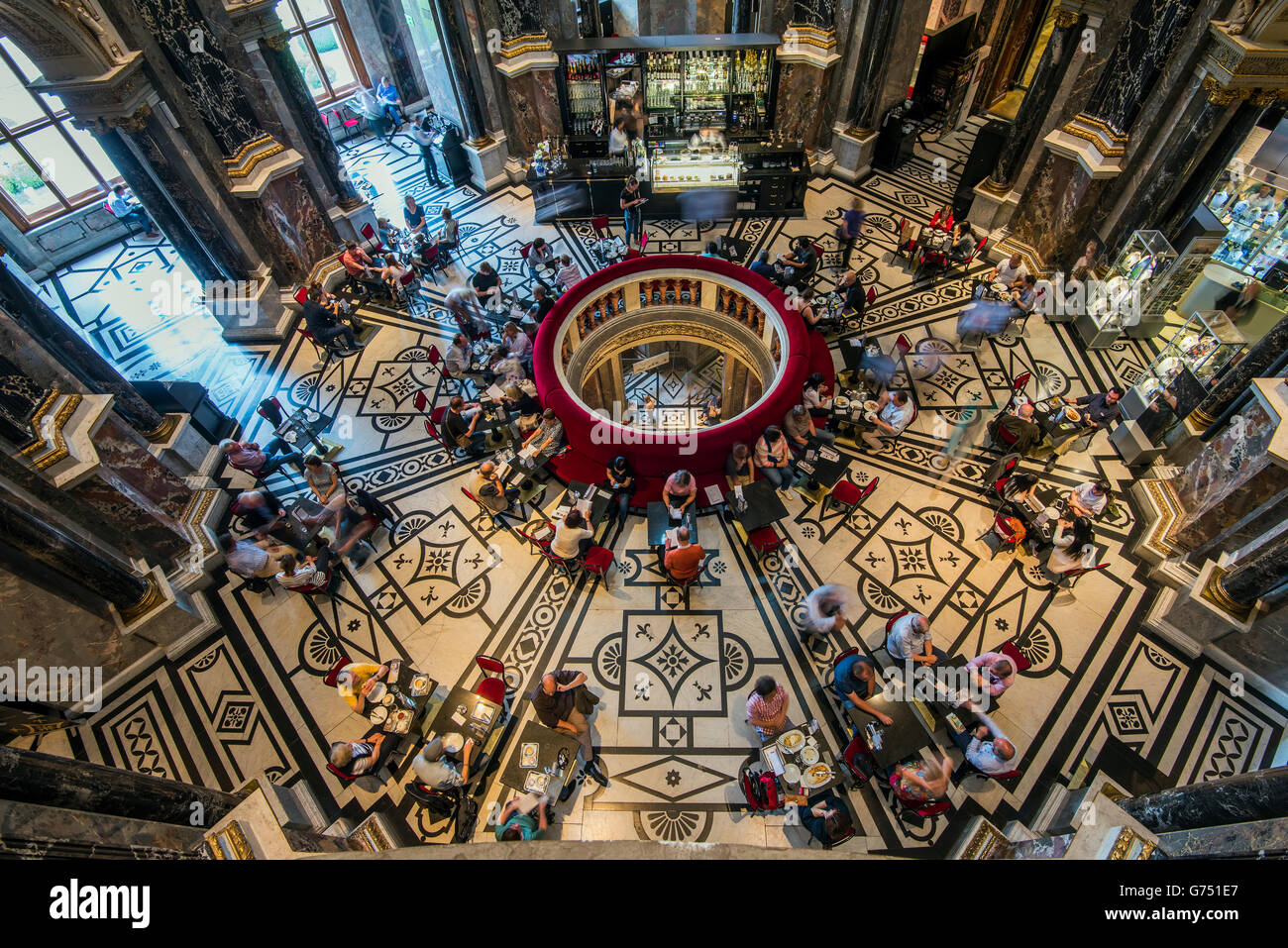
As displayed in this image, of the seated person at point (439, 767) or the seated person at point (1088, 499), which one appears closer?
the seated person at point (439, 767)

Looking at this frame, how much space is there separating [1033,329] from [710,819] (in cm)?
977

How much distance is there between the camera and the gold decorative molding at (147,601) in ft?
22.7

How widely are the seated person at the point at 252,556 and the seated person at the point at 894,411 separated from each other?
8.39 m

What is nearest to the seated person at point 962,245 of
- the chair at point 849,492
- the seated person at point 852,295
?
the seated person at point 852,295

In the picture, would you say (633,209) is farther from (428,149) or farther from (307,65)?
(307,65)

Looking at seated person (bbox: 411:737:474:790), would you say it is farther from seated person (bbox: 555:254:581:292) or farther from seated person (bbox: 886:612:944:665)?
seated person (bbox: 555:254:581:292)

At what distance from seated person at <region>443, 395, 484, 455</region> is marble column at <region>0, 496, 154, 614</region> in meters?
3.99

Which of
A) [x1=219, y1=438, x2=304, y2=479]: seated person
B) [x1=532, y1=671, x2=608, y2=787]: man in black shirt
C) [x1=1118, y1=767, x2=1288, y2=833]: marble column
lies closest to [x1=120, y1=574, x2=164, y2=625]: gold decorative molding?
[x1=219, y1=438, x2=304, y2=479]: seated person

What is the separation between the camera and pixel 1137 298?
31.4ft

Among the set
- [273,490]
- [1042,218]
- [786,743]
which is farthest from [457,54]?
[786,743]

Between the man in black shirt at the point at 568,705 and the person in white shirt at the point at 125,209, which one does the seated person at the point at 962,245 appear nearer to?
the man in black shirt at the point at 568,705

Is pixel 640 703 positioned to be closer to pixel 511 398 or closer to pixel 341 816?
pixel 341 816

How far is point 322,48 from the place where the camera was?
1517 cm

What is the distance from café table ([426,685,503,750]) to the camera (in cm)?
629
